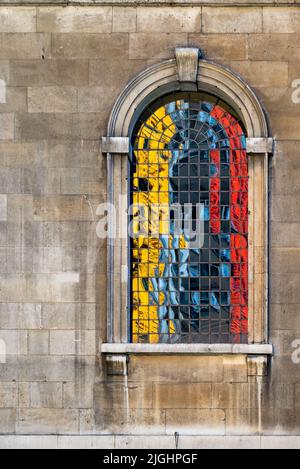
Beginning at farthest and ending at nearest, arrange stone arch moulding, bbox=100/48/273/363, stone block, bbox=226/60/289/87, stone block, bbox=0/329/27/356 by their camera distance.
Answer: stone block, bbox=226/60/289/87, stone block, bbox=0/329/27/356, stone arch moulding, bbox=100/48/273/363

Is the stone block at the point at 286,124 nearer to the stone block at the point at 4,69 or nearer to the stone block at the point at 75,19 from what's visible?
the stone block at the point at 75,19

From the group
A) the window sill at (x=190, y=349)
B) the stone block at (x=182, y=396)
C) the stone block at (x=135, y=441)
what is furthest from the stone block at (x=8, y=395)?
the stone block at (x=182, y=396)

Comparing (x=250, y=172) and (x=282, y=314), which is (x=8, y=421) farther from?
(x=250, y=172)

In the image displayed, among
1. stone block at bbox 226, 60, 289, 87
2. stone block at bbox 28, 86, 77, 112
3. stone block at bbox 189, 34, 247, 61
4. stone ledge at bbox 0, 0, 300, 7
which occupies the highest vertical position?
stone ledge at bbox 0, 0, 300, 7

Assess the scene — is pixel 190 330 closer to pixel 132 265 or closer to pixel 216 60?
pixel 132 265

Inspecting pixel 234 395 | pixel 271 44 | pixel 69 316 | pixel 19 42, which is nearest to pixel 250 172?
pixel 271 44

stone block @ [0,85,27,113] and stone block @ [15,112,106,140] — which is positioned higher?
stone block @ [0,85,27,113]

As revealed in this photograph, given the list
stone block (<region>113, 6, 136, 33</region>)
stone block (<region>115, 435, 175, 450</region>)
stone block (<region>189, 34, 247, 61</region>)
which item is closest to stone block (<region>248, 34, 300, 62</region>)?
stone block (<region>189, 34, 247, 61</region>)

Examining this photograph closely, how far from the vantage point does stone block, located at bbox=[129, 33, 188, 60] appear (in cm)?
2092

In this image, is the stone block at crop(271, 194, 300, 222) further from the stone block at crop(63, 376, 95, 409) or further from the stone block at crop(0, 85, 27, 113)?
the stone block at crop(0, 85, 27, 113)

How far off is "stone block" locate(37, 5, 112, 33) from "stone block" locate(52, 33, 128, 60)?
105 millimetres

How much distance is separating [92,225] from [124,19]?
366 centimetres

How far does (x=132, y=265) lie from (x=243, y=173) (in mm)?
2549

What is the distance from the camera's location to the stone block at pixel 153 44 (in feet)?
68.6
